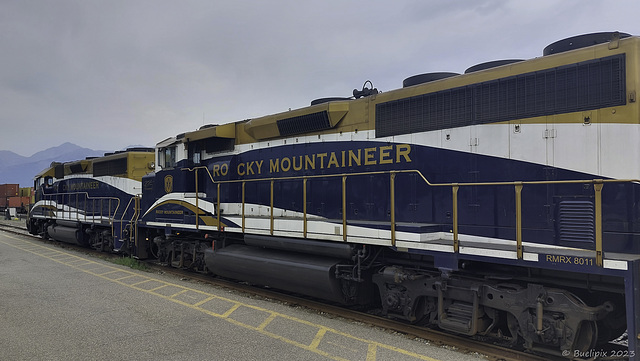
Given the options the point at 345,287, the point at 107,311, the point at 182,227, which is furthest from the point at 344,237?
the point at 182,227

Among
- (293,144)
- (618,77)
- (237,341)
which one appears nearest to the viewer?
(618,77)

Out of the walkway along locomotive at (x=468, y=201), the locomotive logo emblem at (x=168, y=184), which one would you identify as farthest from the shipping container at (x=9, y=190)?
the walkway along locomotive at (x=468, y=201)

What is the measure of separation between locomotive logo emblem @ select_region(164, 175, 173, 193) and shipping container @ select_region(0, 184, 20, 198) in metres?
35.9

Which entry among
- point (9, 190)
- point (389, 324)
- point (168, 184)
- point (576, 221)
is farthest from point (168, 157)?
point (9, 190)

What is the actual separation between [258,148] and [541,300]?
5.91 meters

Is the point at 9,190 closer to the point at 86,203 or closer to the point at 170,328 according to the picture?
the point at 86,203

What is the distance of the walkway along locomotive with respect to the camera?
4.19 metres

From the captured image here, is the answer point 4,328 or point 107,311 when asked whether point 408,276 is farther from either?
point 4,328

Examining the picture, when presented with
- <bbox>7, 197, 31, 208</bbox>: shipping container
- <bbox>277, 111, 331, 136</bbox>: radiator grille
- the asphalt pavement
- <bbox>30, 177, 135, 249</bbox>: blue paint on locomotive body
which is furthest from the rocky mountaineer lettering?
<bbox>7, 197, 31, 208</bbox>: shipping container

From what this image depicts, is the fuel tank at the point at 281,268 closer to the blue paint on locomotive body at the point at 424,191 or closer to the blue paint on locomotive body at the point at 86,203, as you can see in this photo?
the blue paint on locomotive body at the point at 424,191

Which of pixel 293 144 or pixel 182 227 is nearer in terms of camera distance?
pixel 293 144

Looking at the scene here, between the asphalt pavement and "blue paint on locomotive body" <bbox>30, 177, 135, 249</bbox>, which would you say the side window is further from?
the asphalt pavement

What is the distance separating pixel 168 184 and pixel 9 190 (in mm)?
36475

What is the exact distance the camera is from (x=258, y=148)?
8.42 m
